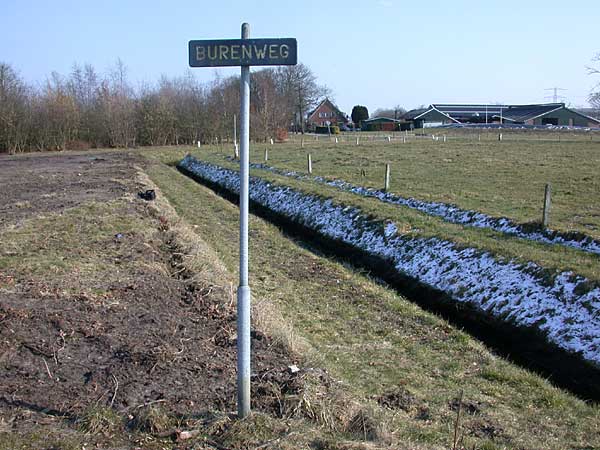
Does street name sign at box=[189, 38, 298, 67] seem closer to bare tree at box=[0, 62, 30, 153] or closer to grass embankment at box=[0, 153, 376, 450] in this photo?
grass embankment at box=[0, 153, 376, 450]

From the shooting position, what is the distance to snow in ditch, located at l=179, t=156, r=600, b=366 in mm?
9273

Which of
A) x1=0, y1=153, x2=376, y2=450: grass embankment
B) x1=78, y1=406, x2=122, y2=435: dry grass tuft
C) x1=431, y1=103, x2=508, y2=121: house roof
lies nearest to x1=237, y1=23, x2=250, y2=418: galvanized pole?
x1=0, y1=153, x2=376, y2=450: grass embankment

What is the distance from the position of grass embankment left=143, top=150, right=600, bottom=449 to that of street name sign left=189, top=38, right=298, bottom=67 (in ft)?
11.1

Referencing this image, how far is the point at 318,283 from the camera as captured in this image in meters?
12.7

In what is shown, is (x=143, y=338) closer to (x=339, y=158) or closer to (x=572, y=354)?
(x=572, y=354)

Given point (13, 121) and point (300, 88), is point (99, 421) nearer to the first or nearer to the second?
point (13, 121)

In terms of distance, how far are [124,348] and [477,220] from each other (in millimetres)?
11006

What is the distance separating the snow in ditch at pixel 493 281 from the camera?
30.4 feet

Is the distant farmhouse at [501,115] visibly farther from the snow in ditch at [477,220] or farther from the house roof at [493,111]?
the snow in ditch at [477,220]

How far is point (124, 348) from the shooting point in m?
6.88

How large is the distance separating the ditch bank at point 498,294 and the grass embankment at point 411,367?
0.68 metres

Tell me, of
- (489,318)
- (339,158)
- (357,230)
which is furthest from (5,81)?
(489,318)

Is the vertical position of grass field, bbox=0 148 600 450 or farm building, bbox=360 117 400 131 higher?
farm building, bbox=360 117 400 131

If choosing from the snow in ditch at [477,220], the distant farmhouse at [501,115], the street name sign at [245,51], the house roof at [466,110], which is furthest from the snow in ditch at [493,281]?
the house roof at [466,110]
